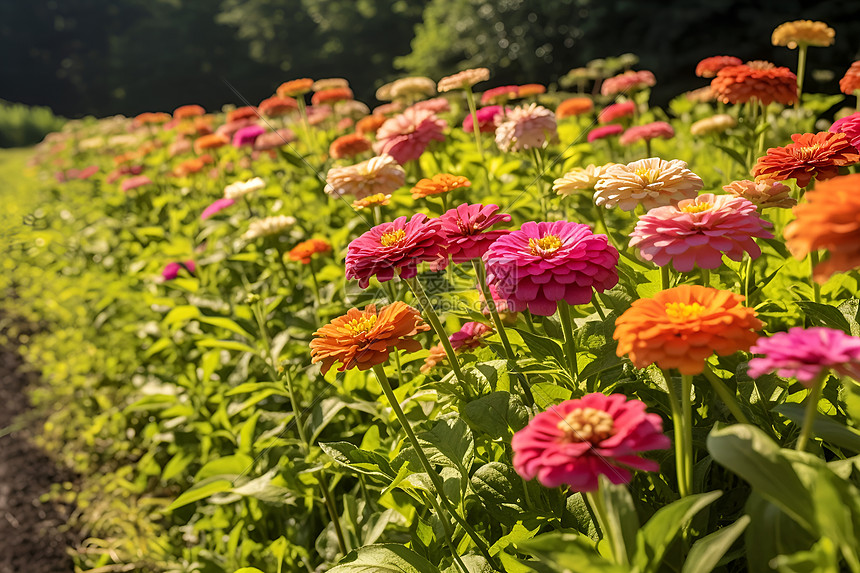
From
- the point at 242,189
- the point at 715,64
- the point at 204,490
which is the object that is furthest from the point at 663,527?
the point at 242,189

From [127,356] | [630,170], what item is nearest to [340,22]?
[127,356]

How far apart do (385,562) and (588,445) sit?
48cm

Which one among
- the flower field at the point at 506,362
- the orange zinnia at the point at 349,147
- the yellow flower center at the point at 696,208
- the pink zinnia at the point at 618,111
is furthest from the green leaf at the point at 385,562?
the pink zinnia at the point at 618,111

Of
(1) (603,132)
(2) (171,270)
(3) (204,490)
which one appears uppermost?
(1) (603,132)

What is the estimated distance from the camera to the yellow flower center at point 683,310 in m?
0.73

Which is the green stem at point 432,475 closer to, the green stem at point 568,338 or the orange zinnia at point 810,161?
the green stem at point 568,338

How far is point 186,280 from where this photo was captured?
2.37 m

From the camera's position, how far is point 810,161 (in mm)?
1062

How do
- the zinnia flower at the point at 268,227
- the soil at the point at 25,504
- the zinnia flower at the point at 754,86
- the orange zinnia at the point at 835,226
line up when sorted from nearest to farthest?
the orange zinnia at the point at 835,226 → the zinnia flower at the point at 754,86 → the zinnia flower at the point at 268,227 → the soil at the point at 25,504

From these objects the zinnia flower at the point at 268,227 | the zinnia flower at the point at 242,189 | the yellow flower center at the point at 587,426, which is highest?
the yellow flower center at the point at 587,426

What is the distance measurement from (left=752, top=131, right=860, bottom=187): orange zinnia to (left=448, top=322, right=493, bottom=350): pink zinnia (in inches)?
21.9

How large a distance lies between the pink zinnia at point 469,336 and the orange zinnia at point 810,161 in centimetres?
56

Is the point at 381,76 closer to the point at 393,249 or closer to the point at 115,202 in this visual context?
the point at 115,202

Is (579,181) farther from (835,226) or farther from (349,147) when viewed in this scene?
(349,147)
